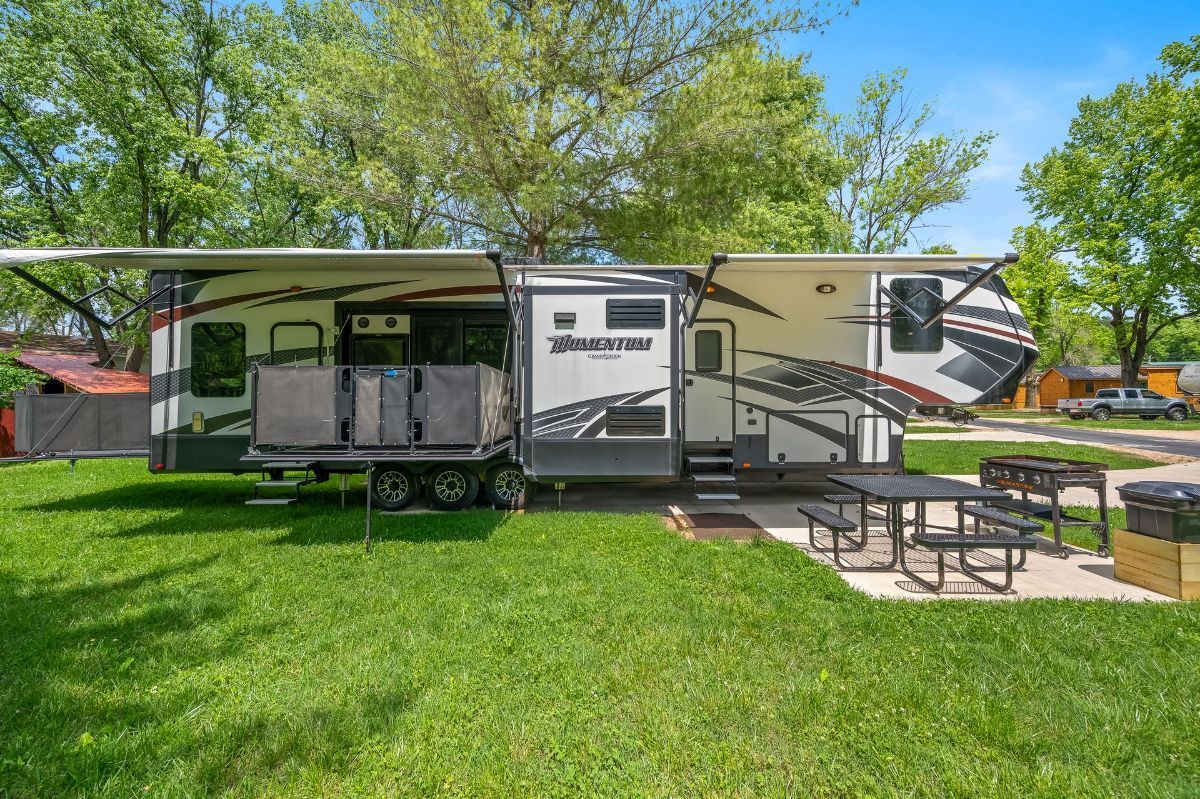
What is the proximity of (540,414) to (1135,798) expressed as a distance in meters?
5.27

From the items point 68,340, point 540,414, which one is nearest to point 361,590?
point 540,414

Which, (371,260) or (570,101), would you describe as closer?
(371,260)

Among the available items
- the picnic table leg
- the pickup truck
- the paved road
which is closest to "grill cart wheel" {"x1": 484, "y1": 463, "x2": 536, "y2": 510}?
the picnic table leg

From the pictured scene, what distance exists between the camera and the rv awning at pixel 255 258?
549 cm

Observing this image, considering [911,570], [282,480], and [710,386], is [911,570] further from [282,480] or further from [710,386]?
[282,480]

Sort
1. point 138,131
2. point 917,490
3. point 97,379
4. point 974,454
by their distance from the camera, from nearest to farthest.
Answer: point 917,490 → point 97,379 → point 974,454 → point 138,131

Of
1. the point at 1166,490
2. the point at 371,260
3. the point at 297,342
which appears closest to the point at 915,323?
the point at 1166,490

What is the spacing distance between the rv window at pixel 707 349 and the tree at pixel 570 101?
414 cm

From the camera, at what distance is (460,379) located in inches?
215

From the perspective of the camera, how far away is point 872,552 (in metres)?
5.34

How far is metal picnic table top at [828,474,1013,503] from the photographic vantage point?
14.2 ft

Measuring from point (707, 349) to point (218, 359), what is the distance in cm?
655

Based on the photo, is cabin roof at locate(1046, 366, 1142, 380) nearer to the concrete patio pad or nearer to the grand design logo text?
the concrete patio pad

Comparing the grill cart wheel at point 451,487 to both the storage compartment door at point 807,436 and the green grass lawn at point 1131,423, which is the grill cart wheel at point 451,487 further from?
the green grass lawn at point 1131,423
